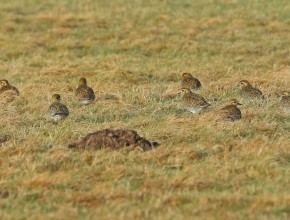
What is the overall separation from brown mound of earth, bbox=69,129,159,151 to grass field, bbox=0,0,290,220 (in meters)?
0.16

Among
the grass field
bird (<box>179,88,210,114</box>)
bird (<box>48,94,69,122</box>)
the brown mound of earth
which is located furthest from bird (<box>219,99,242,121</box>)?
bird (<box>48,94,69,122</box>)

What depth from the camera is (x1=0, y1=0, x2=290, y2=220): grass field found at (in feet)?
26.8

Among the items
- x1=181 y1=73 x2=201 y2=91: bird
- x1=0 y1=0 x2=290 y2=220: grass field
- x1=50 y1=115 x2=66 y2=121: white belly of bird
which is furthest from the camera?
x1=181 y1=73 x2=201 y2=91: bird

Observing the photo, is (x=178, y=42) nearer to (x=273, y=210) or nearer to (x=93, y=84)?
(x=93, y=84)

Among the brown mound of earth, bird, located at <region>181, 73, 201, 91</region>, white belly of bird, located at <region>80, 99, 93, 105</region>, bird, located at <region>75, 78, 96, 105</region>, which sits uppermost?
the brown mound of earth

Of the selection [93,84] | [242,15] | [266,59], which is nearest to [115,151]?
[93,84]

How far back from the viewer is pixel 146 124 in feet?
37.7

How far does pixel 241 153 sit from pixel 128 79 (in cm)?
684

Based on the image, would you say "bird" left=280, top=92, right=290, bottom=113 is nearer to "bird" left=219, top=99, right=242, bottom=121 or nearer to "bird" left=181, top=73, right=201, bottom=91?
"bird" left=219, top=99, right=242, bottom=121

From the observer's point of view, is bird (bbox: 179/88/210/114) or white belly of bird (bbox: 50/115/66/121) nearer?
white belly of bird (bbox: 50/115/66/121)

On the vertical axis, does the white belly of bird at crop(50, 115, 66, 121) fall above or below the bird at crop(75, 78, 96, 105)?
above

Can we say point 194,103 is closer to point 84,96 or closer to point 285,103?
point 285,103

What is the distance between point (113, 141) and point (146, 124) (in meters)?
1.50

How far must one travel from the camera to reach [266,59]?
1886cm
